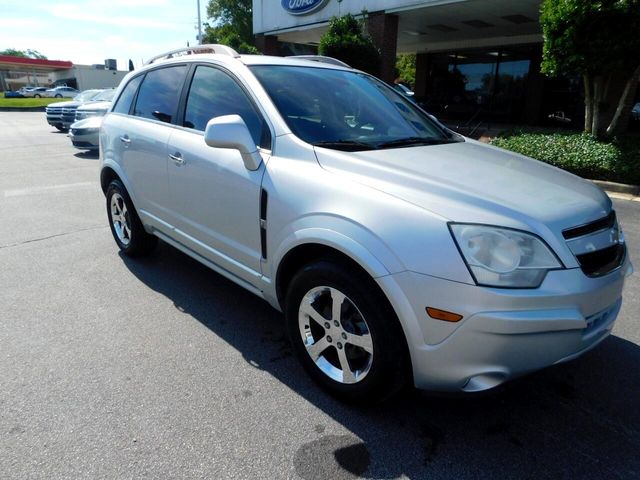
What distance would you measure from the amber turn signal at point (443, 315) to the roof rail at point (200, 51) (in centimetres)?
227

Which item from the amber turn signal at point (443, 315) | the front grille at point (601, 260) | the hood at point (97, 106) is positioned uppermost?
the hood at point (97, 106)

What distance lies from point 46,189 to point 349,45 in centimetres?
1012

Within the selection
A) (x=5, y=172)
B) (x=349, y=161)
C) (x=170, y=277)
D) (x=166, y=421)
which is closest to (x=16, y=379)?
(x=166, y=421)

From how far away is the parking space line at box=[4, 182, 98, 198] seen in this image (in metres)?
7.09

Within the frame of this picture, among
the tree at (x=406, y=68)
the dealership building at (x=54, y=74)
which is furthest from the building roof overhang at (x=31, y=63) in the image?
the tree at (x=406, y=68)

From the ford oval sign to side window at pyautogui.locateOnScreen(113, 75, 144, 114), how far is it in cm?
1436

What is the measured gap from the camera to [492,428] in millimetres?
2291

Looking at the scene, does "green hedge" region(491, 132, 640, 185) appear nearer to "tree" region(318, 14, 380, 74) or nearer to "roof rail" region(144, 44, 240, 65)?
"tree" region(318, 14, 380, 74)

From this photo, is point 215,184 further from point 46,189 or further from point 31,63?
point 31,63

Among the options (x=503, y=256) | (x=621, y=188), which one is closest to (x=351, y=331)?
(x=503, y=256)

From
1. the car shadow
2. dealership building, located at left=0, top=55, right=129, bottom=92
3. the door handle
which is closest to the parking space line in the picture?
the door handle

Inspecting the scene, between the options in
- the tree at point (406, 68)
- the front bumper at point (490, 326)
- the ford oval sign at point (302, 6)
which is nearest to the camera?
the front bumper at point (490, 326)

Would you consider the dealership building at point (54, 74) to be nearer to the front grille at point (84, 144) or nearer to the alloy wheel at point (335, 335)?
the front grille at point (84, 144)

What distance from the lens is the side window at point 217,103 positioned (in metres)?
2.81
